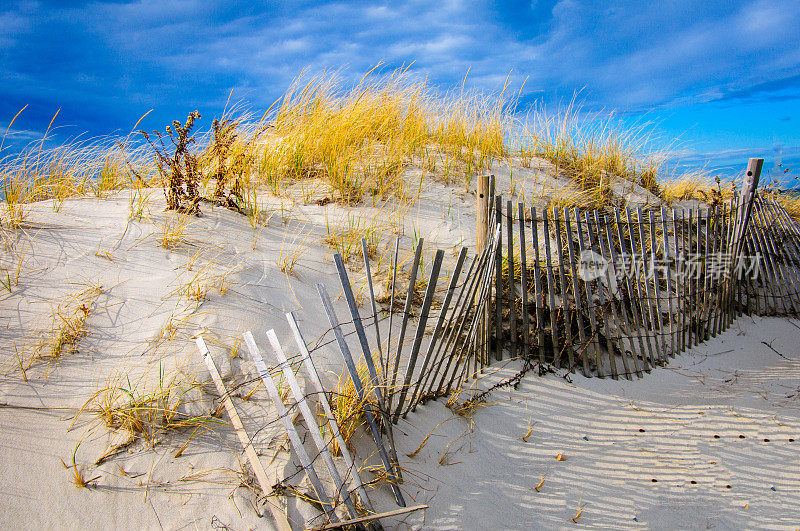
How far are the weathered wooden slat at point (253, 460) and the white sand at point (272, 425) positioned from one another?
0.19 ft

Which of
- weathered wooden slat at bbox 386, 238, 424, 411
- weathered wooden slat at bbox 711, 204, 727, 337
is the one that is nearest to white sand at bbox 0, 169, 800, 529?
weathered wooden slat at bbox 386, 238, 424, 411

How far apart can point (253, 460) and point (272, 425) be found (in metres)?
0.31

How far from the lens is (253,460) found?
2.03 metres

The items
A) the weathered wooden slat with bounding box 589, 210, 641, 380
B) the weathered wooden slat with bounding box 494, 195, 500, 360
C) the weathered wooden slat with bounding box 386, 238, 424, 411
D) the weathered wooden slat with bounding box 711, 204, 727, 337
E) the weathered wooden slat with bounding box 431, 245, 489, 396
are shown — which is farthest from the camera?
the weathered wooden slat with bounding box 711, 204, 727, 337

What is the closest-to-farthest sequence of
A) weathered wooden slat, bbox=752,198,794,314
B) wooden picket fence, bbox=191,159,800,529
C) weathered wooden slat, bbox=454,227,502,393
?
wooden picket fence, bbox=191,159,800,529 → weathered wooden slat, bbox=454,227,502,393 → weathered wooden slat, bbox=752,198,794,314

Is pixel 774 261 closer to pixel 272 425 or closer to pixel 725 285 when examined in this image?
pixel 725 285

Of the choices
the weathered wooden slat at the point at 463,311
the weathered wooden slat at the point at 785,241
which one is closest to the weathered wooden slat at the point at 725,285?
the weathered wooden slat at the point at 785,241

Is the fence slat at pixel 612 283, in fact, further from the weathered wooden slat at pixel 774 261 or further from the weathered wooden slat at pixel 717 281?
the weathered wooden slat at pixel 774 261

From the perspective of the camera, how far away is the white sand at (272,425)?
6.59 feet

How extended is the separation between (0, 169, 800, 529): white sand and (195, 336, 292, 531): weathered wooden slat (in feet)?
0.19

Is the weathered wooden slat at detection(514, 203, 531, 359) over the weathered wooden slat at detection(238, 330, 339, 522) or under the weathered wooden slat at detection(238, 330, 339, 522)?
over

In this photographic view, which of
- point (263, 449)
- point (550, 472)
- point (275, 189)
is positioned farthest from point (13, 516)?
point (275, 189)

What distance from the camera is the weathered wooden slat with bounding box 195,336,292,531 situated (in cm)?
193

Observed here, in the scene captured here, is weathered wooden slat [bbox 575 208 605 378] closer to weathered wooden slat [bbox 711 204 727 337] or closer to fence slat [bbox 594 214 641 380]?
fence slat [bbox 594 214 641 380]
